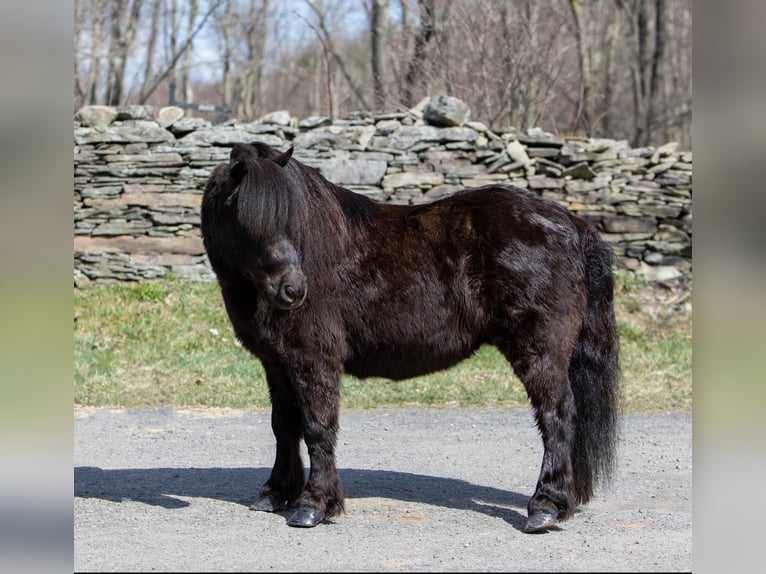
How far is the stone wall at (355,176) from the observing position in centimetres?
1253

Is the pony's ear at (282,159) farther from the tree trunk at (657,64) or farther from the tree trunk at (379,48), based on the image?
the tree trunk at (657,64)

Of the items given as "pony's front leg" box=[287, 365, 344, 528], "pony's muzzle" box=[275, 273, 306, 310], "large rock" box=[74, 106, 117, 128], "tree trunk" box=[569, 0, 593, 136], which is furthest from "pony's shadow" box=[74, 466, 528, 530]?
"tree trunk" box=[569, 0, 593, 136]

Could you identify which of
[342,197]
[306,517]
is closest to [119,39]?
[342,197]

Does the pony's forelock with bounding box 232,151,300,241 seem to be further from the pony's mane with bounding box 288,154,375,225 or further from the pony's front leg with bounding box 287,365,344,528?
the pony's front leg with bounding box 287,365,344,528

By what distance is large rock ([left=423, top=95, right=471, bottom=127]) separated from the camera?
1300 cm

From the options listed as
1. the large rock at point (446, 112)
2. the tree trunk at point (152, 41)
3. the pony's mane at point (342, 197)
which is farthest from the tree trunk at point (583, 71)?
the pony's mane at point (342, 197)

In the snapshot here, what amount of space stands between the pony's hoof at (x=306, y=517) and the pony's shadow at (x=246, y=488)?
66 cm

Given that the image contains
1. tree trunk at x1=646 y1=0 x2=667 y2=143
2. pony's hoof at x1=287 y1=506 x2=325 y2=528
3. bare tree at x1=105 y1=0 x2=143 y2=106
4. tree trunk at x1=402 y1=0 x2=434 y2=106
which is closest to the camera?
pony's hoof at x1=287 y1=506 x2=325 y2=528

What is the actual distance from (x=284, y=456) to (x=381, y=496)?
2.41 feet

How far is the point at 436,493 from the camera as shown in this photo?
18.7ft

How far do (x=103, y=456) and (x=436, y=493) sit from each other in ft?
9.01

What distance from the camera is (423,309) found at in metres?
4.97
